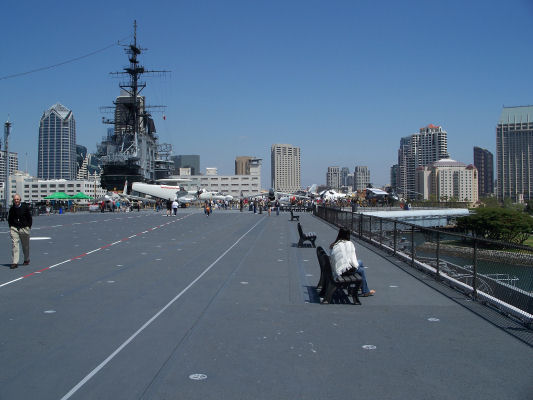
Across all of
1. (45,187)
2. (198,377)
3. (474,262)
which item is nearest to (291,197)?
(474,262)

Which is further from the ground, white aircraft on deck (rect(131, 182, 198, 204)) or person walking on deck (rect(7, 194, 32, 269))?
white aircraft on deck (rect(131, 182, 198, 204))

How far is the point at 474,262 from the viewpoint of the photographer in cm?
827

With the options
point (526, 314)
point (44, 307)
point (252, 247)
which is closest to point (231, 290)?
point (44, 307)

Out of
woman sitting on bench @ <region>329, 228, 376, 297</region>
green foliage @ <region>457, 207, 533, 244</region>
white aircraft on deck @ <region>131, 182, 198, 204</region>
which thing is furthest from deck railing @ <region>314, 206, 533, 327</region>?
white aircraft on deck @ <region>131, 182, 198, 204</region>

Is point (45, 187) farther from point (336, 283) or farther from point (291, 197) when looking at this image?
point (336, 283)

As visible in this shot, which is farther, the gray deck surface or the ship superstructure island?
the ship superstructure island

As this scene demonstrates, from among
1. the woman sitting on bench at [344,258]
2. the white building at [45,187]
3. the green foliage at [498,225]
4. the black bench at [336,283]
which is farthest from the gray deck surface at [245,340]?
the white building at [45,187]

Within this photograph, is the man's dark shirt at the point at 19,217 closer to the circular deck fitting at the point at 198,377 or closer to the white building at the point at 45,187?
the circular deck fitting at the point at 198,377

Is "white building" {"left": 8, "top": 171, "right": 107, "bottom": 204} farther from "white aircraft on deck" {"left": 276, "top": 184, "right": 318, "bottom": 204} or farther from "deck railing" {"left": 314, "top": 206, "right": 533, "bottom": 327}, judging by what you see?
"deck railing" {"left": 314, "top": 206, "right": 533, "bottom": 327}

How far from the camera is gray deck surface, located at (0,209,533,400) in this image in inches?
171

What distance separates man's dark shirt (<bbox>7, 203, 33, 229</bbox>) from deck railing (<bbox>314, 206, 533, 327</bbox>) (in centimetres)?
974

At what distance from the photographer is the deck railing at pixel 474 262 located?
7074 mm

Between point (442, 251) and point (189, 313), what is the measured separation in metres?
5.92

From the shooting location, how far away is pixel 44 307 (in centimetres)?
746
